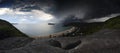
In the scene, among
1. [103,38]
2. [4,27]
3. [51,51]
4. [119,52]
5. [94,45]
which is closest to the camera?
[51,51]

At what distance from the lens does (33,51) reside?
5512 centimetres

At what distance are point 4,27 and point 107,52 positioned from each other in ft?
440

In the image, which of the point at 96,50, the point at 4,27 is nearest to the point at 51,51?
the point at 96,50

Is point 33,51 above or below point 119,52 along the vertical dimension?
above

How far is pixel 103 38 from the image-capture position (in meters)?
71.6

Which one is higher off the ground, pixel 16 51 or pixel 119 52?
pixel 16 51

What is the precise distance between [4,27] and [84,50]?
425 ft

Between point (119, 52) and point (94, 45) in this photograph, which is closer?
point (119, 52)

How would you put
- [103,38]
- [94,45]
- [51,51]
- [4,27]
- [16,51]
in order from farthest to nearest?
[4,27]
[103,38]
[94,45]
[51,51]
[16,51]

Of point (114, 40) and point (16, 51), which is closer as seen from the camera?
point (16, 51)

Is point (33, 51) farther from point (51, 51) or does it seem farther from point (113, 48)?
point (113, 48)

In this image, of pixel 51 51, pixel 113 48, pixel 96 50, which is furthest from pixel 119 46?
pixel 51 51

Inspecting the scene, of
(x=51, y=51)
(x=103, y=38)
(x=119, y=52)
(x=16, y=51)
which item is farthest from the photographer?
(x=103, y=38)

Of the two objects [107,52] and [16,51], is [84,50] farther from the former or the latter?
[16,51]
